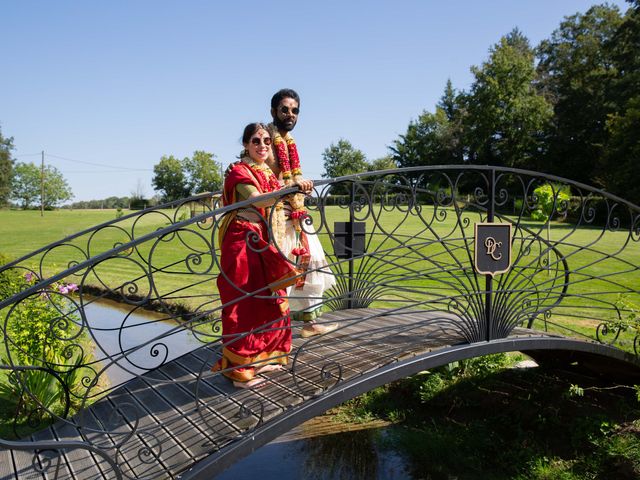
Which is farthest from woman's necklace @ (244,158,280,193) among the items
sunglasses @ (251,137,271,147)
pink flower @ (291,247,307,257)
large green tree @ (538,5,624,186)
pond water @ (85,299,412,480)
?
large green tree @ (538,5,624,186)

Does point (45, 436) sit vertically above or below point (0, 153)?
below

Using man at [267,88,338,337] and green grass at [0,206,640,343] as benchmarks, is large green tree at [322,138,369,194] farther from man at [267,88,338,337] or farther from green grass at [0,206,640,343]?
man at [267,88,338,337]

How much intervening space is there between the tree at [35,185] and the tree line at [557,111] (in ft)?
148

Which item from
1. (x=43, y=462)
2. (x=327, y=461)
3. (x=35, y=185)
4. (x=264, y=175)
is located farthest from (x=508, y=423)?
(x=35, y=185)

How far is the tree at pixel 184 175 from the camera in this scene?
59562mm

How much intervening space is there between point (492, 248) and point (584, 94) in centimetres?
3740

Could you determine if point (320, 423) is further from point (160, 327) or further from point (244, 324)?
point (160, 327)

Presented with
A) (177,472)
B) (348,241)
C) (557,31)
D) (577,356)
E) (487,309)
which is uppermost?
(557,31)

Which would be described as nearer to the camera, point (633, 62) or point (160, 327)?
point (160, 327)

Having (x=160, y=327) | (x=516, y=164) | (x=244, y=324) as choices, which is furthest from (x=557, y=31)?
(x=244, y=324)

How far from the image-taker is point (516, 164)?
3956 cm

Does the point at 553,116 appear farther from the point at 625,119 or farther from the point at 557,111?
the point at 625,119

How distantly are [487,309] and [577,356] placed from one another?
2.37 meters

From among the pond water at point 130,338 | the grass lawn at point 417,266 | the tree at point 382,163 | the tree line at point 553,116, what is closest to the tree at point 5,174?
the tree line at point 553,116
